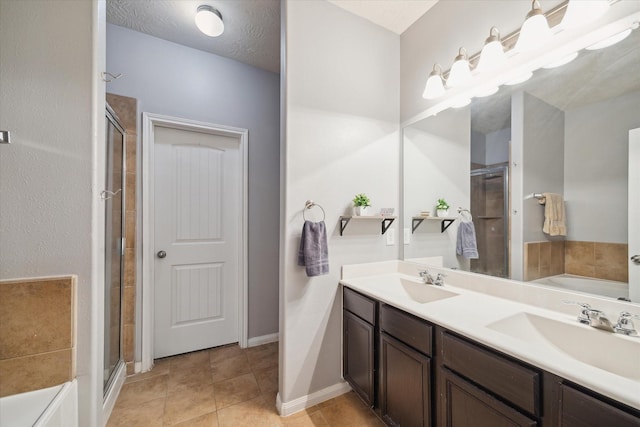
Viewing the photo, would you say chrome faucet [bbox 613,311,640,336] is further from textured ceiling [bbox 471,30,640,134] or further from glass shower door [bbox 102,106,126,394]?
glass shower door [bbox 102,106,126,394]

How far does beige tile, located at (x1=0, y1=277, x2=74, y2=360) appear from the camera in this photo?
34.3 inches

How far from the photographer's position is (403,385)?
120 cm

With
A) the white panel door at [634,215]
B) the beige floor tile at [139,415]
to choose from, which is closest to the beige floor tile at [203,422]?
the beige floor tile at [139,415]

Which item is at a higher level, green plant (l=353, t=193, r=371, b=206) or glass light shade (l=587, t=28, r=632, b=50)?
glass light shade (l=587, t=28, r=632, b=50)

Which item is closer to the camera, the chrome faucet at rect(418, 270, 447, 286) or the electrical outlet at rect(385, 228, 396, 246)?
the chrome faucet at rect(418, 270, 447, 286)

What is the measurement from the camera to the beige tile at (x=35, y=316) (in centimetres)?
87

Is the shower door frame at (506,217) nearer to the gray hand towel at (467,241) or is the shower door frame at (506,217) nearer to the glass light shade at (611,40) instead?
the gray hand towel at (467,241)

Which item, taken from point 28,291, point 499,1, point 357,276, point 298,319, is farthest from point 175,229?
point 499,1

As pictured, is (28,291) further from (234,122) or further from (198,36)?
(198,36)

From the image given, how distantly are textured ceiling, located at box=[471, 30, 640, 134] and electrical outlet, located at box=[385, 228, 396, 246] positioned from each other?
0.94 metres

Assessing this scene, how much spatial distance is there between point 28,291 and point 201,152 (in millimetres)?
1574

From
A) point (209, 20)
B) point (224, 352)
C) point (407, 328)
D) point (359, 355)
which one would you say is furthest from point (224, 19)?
point (224, 352)

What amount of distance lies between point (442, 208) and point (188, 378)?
90.9 inches

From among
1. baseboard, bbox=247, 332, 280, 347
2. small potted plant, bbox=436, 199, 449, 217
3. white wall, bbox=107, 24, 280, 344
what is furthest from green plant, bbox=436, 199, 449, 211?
baseboard, bbox=247, 332, 280, 347
